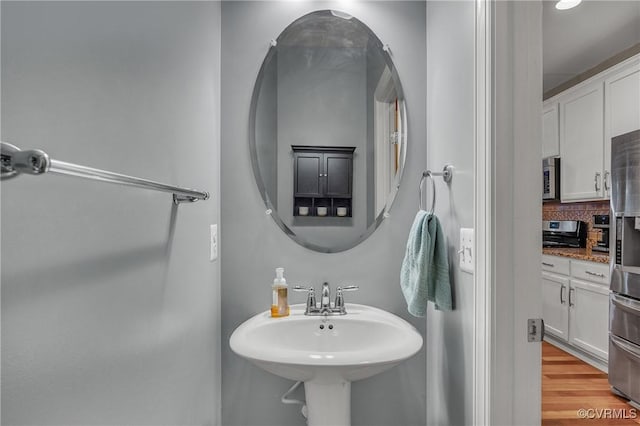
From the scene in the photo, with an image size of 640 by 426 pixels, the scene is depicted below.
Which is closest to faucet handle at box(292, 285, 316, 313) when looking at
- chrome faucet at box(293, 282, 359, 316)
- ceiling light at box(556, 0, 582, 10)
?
chrome faucet at box(293, 282, 359, 316)

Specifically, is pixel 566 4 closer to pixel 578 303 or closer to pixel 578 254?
pixel 578 254

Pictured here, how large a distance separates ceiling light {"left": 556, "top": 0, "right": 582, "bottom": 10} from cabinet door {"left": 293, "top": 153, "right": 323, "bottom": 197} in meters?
1.85

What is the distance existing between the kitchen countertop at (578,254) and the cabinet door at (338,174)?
7.12 ft

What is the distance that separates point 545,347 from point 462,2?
125 inches

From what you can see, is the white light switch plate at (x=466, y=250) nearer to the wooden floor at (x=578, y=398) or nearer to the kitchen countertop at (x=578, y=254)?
the wooden floor at (x=578, y=398)

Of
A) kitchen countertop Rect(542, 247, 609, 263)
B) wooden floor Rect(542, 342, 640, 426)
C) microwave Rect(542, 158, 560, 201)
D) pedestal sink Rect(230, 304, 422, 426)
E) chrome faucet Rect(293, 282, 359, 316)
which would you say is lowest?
wooden floor Rect(542, 342, 640, 426)

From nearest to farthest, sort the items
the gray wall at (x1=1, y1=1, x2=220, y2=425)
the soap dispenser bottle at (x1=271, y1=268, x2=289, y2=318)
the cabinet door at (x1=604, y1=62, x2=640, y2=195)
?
→ the gray wall at (x1=1, y1=1, x2=220, y2=425) < the soap dispenser bottle at (x1=271, y1=268, x2=289, y2=318) < the cabinet door at (x1=604, y1=62, x2=640, y2=195)

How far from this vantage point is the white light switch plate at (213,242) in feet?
4.44

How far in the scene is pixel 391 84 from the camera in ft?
5.25

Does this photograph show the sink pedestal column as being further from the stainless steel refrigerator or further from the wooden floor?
the stainless steel refrigerator

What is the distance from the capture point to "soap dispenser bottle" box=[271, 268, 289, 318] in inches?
56.8

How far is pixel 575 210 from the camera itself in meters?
3.52

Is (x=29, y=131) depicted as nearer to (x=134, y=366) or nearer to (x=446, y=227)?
(x=134, y=366)

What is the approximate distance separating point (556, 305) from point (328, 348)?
2664mm
